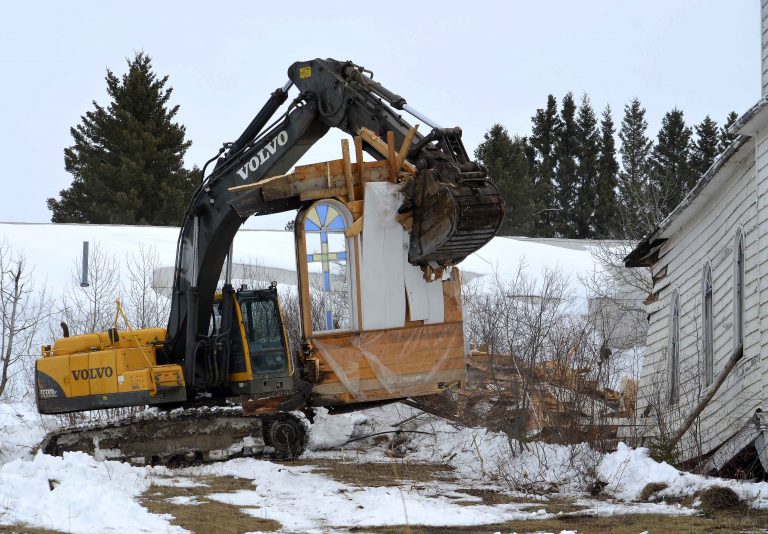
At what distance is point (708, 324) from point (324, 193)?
20.8 ft

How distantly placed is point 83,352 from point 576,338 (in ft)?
25.0

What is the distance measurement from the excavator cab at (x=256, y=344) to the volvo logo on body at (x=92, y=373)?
5.38 feet

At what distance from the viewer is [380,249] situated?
551 inches

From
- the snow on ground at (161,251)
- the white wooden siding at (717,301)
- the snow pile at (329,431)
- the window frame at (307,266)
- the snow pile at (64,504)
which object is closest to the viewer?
the snow pile at (64,504)

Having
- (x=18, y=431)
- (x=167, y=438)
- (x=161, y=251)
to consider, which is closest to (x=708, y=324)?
(x=167, y=438)

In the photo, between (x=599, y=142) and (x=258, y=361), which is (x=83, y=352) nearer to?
(x=258, y=361)

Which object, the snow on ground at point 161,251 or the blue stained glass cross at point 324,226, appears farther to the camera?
the snow on ground at point 161,251

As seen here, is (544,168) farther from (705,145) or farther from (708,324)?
(708,324)

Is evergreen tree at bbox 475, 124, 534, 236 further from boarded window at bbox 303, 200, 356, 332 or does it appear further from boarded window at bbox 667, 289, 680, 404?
boarded window at bbox 303, 200, 356, 332

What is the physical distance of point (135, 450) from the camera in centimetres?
1595

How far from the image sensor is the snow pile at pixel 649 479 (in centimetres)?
1114

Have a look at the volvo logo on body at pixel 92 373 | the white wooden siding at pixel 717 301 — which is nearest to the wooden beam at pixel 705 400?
the white wooden siding at pixel 717 301

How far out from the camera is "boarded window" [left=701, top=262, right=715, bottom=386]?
16.2 meters

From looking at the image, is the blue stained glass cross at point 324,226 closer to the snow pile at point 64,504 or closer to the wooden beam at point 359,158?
the wooden beam at point 359,158
